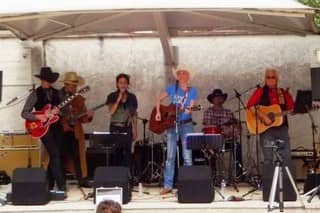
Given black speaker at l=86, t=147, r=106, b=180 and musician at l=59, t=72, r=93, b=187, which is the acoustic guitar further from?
black speaker at l=86, t=147, r=106, b=180

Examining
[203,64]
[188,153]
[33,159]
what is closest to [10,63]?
[33,159]

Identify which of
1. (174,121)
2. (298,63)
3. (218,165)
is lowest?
(218,165)

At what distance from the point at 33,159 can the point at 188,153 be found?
3082 millimetres

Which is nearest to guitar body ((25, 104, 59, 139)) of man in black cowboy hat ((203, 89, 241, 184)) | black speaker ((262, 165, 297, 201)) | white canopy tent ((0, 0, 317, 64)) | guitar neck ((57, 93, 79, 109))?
guitar neck ((57, 93, 79, 109))

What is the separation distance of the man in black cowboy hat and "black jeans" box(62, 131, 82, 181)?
1.90m

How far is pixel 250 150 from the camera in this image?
35.3ft

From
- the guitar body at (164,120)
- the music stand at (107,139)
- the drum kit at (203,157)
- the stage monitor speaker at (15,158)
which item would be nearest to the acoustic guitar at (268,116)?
the drum kit at (203,157)

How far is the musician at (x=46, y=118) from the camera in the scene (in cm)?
879

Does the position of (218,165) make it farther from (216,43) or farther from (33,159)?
(33,159)

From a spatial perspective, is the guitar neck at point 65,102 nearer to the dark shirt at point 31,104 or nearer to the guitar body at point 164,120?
the dark shirt at point 31,104

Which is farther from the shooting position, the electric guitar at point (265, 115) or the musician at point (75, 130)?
the musician at point (75, 130)

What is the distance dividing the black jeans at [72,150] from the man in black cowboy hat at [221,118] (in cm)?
190

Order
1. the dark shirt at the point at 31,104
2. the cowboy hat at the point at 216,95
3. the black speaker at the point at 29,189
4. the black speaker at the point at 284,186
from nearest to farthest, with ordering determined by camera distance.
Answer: the black speaker at the point at 284,186 < the black speaker at the point at 29,189 < the dark shirt at the point at 31,104 < the cowboy hat at the point at 216,95

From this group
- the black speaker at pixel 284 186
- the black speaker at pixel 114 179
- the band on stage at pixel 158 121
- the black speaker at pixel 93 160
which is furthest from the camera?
the black speaker at pixel 93 160
